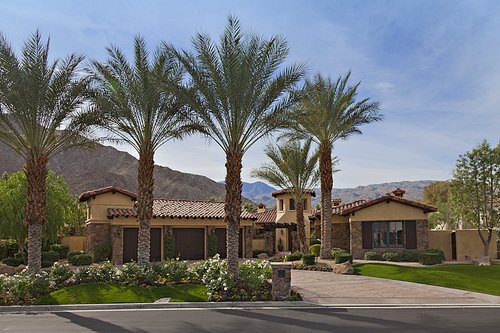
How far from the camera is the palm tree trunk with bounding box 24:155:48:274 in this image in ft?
47.6

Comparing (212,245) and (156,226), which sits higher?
(156,226)

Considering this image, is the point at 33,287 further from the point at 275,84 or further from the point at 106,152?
the point at 106,152

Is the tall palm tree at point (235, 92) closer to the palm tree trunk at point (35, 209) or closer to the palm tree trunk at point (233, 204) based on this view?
the palm tree trunk at point (233, 204)

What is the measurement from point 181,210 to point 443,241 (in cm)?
1943

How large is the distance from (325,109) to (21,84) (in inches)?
617

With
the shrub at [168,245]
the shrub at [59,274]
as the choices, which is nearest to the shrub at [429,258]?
the shrub at [168,245]

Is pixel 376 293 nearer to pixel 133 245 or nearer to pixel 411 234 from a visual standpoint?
pixel 411 234

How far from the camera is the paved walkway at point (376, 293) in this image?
12430 mm

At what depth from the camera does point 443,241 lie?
25531 millimetres

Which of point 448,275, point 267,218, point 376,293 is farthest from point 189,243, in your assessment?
point 448,275

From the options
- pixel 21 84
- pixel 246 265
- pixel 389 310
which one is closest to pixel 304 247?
pixel 246 265

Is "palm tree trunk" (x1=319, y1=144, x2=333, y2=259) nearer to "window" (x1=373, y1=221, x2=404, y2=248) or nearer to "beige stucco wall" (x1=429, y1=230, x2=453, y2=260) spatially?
"window" (x1=373, y1=221, x2=404, y2=248)

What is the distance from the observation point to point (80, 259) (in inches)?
942

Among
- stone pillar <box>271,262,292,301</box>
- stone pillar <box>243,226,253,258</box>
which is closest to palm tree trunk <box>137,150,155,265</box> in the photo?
stone pillar <box>271,262,292,301</box>
